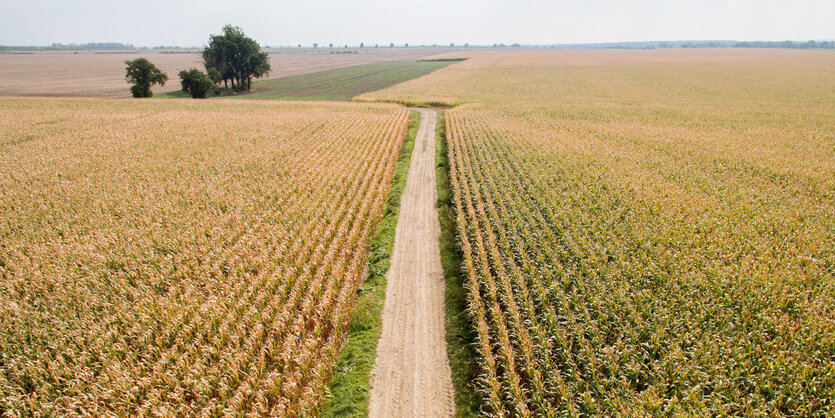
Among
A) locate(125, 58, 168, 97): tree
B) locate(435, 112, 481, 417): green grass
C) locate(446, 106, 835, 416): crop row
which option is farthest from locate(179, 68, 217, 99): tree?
locate(435, 112, 481, 417): green grass

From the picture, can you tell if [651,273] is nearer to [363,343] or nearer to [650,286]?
[650,286]

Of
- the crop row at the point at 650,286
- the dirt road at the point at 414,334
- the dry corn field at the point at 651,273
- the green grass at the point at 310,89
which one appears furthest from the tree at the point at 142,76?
the dirt road at the point at 414,334

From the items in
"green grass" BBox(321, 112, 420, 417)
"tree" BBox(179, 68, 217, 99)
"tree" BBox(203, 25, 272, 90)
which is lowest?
"green grass" BBox(321, 112, 420, 417)

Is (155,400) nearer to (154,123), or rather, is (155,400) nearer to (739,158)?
(739,158)

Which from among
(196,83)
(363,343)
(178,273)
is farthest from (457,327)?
(196,83)

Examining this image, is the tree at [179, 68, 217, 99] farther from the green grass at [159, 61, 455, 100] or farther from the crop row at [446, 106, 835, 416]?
the crop row at [446, 106, 835, 416]

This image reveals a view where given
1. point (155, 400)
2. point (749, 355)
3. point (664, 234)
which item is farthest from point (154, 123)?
point (749, 355)
